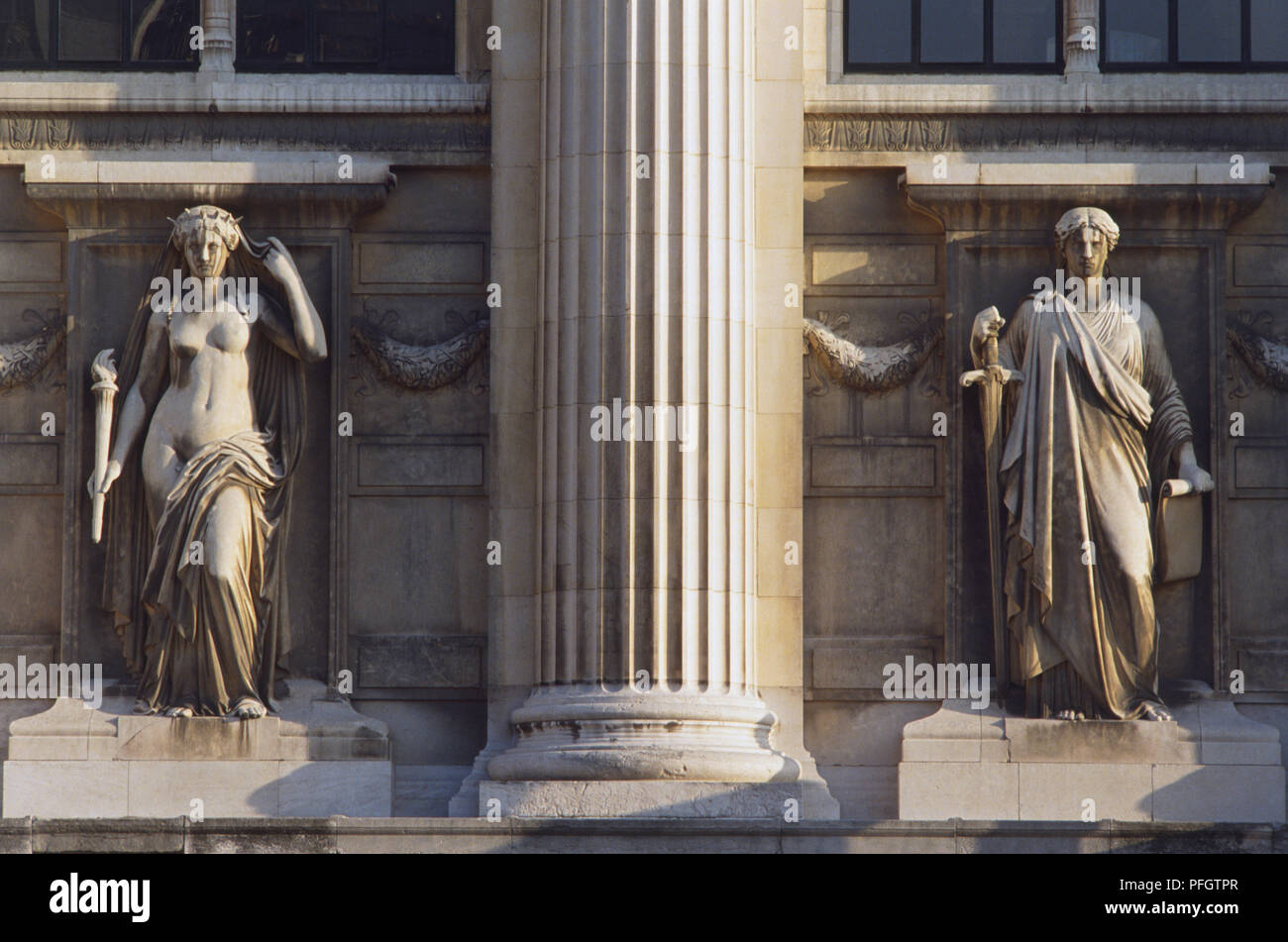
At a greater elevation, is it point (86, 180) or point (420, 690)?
point (86, 180)

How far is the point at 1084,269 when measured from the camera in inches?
1098

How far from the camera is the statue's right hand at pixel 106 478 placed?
2748cm

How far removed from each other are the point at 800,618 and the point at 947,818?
8.42ft

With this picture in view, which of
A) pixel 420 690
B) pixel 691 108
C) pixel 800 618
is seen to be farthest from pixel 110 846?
pixel 691 108

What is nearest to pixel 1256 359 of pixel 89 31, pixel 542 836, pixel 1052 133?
pixel 1052 133

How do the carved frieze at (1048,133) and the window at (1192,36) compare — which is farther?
the window at (1192,36)

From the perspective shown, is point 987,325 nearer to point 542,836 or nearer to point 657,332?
point 657,332

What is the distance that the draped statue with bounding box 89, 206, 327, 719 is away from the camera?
1072 inches

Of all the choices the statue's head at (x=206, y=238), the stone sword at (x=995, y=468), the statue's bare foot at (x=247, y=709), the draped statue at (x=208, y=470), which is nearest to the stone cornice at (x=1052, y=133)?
the stone sword at (x=995, y=468)

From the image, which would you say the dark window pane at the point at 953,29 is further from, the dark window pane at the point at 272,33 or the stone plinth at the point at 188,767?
the stone plinth at the point at 188,767

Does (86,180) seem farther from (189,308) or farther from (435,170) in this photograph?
(435,170)

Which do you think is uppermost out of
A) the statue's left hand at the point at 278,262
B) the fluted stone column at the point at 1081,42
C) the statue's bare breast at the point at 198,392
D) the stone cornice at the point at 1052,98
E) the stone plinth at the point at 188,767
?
the fluted stone column at the point at 1081,42

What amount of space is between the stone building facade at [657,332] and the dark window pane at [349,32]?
412mm

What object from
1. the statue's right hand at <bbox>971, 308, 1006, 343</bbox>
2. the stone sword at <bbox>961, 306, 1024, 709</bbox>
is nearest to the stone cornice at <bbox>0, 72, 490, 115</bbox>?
the statue's right hand at <bbox>971, 308, 1006, 343</bbox>
